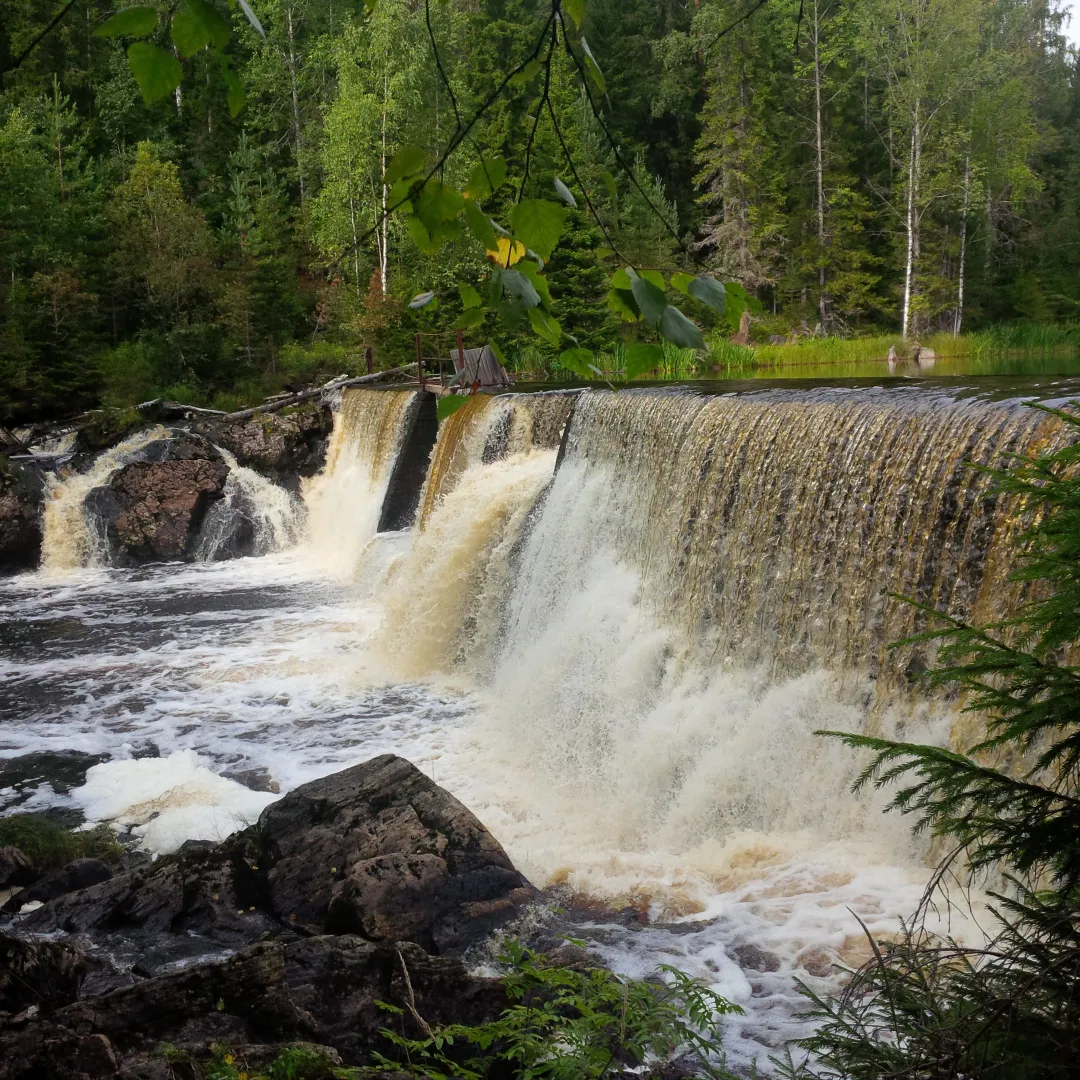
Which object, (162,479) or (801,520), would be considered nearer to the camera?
(801,520)

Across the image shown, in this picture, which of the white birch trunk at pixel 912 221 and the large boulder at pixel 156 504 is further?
the white birch trunk at pixel 912 221

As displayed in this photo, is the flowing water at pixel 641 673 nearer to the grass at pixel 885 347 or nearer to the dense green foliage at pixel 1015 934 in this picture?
the dense green foliage at pixel 1015 934

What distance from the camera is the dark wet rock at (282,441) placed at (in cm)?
1747

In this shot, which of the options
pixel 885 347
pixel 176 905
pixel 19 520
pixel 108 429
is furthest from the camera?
pixel 885 347

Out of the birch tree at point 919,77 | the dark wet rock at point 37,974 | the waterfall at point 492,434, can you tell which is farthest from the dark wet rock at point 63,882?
the birch tree at point 919,77

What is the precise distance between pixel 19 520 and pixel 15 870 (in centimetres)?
1098

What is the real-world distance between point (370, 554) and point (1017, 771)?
1009cm

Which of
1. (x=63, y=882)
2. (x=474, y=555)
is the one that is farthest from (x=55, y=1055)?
(x=474, y=555)

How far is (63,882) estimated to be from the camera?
5859mm

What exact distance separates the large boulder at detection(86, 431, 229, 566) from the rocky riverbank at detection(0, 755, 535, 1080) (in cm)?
1061

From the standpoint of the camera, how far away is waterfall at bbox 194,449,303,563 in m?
16.3

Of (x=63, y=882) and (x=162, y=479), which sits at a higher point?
(x=162, y=479)

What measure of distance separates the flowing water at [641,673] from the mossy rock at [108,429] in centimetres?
664

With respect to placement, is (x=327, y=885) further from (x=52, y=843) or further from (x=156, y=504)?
(x=156, y=504)
